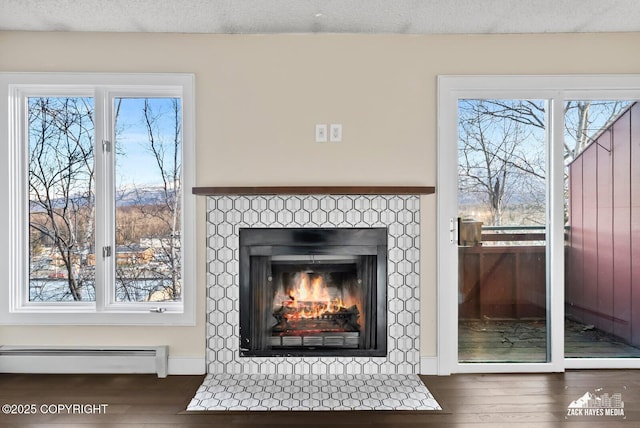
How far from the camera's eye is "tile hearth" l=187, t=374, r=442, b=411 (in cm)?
270

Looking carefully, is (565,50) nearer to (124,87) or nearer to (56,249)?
(124,87)

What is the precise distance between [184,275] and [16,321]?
1.18 m

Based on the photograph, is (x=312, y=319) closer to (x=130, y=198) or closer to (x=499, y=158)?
(x=130, y=198)

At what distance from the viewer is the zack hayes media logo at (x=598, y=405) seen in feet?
8.55

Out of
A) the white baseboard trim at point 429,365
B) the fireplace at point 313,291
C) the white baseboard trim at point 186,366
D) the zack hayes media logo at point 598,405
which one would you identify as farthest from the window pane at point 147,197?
the zack hayes media logo at point 598,405

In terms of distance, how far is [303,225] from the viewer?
323cm

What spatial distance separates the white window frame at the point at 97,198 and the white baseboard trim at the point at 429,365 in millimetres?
1612

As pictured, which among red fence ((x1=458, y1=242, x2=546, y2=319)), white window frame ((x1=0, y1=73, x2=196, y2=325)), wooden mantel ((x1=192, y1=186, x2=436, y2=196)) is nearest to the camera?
wooden mantel ((x1=192, y1=186, x2=436, y2=196))

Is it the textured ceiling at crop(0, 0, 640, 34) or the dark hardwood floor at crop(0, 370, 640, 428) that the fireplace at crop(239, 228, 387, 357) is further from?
the textured ceiling at crop(0, 0, 640, 34)

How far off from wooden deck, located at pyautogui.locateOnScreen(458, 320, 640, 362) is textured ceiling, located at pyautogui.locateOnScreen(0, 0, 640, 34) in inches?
79.4

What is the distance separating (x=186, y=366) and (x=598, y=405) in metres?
2.57

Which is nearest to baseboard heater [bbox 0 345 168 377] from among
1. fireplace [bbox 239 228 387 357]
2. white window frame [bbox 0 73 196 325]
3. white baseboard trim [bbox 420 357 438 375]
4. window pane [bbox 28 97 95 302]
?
white window frame [bbox 0 73 196 325]

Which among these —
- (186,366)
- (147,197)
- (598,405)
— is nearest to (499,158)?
(598,405)

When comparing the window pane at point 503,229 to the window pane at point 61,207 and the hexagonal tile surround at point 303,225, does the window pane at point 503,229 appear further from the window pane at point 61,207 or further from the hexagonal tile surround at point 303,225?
the window pane at point 61,207
